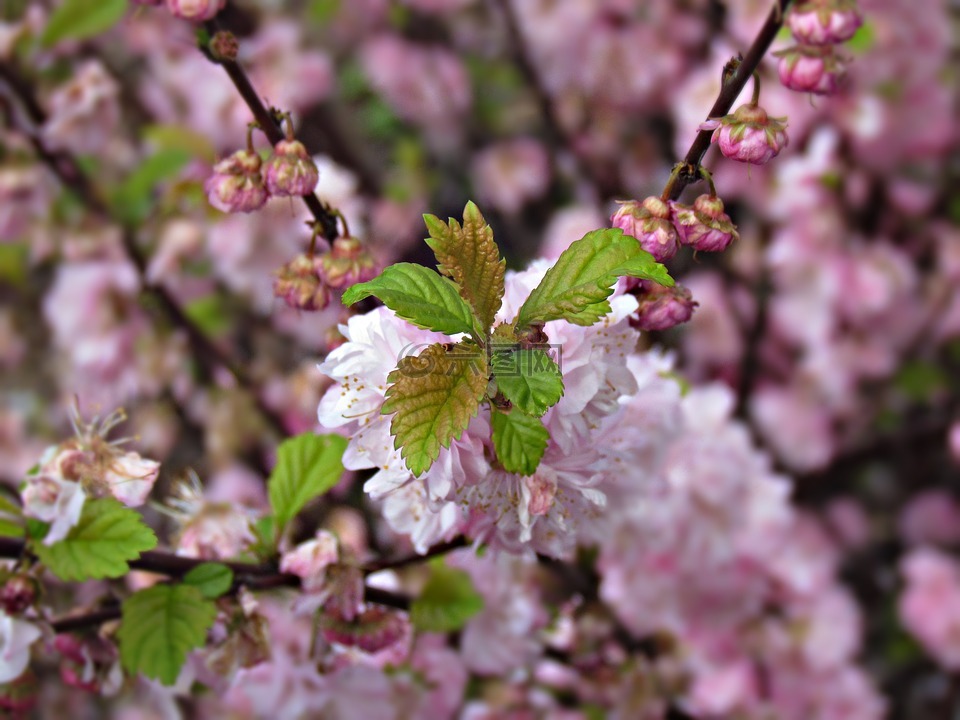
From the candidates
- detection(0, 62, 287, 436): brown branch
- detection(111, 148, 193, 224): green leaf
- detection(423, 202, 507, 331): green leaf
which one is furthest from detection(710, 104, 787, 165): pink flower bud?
detection(111, 148, 193, 224): green leaf

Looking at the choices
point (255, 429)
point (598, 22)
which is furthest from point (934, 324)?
point (255, 429)

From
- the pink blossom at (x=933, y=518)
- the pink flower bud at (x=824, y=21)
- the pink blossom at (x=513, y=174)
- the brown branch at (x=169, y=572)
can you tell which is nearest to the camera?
the pink flower bud at (x=824, y=21)

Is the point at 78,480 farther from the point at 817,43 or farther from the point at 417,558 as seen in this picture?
the point at 817,43

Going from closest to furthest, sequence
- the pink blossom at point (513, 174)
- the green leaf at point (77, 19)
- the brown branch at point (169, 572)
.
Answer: the brown branch at point (169, 572) → the green leaf at point (77, 19) → the pink blossom at point (513, 174)

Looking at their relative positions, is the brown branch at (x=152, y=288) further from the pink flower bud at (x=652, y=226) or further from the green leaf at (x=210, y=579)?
the pink flower bud at (x=652, y=226)

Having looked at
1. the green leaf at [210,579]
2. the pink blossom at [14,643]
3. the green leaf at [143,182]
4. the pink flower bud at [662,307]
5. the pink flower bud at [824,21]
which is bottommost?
the green leaf at [210,579]

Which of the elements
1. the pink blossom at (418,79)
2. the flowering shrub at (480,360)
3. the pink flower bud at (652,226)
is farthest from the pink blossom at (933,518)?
the pink flower bud at (652,226)
